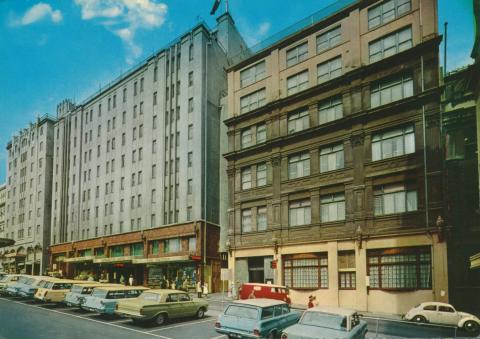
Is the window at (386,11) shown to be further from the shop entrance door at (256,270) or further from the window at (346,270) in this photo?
the shop entrance door at (256,270)

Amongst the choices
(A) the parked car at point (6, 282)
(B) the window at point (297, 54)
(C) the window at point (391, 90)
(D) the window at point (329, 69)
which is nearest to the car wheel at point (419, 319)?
(C) the window at point (391, 90)

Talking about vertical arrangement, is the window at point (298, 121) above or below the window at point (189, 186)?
above

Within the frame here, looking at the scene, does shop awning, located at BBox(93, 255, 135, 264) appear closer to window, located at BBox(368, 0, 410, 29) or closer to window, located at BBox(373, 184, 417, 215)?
window, located at BBox(373, 184, 417, 215)

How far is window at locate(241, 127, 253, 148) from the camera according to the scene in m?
37.0

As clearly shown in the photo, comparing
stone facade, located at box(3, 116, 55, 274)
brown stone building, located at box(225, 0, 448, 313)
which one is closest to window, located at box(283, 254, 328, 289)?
brown stone building, located at box(225, 0, 448, 313)

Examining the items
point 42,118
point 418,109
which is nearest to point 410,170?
point 418,109

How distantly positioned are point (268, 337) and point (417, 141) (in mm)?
17580

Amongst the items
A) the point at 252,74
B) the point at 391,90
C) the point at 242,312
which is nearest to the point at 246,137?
the point at 252,74

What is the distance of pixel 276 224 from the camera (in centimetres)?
3284

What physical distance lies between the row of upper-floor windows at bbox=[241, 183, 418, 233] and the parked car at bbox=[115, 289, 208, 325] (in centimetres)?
1272

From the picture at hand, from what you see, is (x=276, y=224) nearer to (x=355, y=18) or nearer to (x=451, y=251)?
(x=451, y=251)

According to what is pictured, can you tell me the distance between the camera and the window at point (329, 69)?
103ft

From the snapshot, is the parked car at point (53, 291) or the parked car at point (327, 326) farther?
the parked car at point (53, 291)

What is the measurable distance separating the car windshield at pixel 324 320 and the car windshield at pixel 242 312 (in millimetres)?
2453
